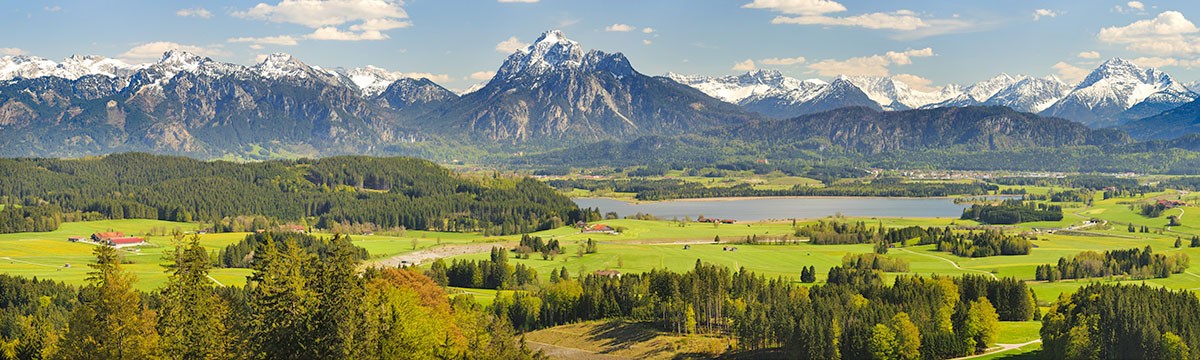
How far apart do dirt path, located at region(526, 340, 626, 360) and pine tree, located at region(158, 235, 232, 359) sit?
3573 centimetres

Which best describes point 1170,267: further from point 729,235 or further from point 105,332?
point 105,332

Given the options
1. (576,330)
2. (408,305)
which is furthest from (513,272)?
(408,305)

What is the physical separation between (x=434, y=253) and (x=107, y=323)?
9331cm

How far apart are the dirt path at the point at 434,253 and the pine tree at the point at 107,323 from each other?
252 feet

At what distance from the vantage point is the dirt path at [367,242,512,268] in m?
124

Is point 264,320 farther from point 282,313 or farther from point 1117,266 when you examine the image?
point 1117,266

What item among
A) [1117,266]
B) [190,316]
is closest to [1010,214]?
[1117,266]

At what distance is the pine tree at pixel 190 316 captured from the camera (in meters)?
43.8

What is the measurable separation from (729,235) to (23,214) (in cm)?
10966

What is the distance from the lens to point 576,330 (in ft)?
290

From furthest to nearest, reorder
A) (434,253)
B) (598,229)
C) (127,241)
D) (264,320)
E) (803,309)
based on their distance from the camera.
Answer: (598,229) < (127,241) < (434,253) < (803,309) < (264,320)

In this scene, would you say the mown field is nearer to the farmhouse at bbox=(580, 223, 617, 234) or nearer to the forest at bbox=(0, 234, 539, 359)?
the farmhouse at bbox=(580, 223, 617, 234)

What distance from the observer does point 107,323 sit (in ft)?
136

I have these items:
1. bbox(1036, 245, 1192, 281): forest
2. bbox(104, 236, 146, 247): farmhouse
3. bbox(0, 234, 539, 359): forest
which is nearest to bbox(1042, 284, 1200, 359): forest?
bbox(0, 234, 539, 359): forest
